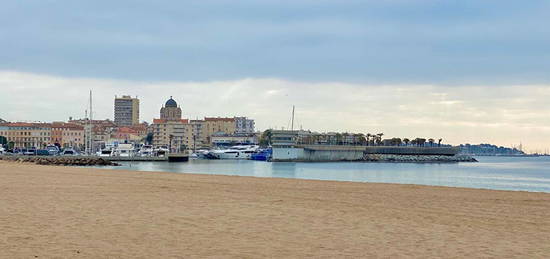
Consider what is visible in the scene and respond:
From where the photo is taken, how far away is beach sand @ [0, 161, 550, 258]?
13.0 meters

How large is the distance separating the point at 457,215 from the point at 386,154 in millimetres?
167307

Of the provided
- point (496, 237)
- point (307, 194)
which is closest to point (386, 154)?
point (307, 194)

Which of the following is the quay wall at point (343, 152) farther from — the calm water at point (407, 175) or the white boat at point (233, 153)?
the calm water at point (407, 175)

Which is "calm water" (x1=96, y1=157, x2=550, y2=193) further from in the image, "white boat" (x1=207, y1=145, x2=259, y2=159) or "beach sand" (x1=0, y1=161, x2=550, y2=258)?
"white boat" (x1=207, y1=145, x2=259, y2=159)

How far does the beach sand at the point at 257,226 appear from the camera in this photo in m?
13.0

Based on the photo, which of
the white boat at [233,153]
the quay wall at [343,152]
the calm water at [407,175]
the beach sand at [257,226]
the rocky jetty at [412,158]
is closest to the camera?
the beach sand at [257,226]

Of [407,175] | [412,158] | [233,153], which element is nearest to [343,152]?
[412,158]

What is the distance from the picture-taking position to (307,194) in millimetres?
27734

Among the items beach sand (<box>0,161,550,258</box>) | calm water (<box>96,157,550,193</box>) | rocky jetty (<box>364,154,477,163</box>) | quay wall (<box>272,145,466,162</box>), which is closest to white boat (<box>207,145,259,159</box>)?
quay wall (<box>272,145,466,162</box>)

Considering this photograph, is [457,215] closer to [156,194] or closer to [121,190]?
[156,194]

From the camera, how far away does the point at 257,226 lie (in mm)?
16422

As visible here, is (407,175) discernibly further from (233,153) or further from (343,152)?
(233,153)

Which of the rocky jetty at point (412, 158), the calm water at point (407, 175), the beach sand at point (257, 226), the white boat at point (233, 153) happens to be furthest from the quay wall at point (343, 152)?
the beach sand at point (257, 226)

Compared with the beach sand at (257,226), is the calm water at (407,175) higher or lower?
lower
